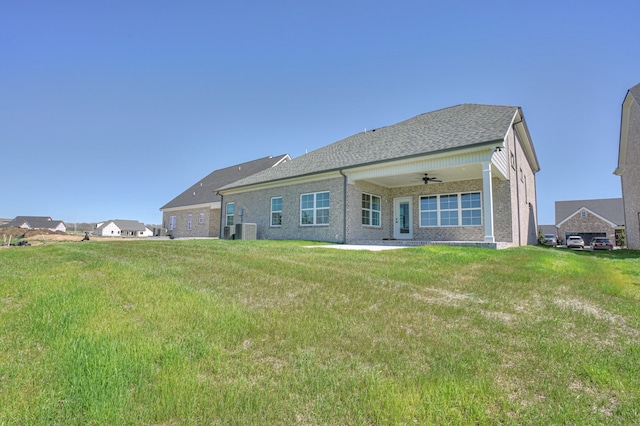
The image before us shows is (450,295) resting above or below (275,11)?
below

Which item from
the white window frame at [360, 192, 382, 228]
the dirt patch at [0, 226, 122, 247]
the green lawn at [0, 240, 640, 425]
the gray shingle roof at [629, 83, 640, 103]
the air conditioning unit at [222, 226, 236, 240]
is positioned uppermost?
the gray shingle roof at [629, 83, 640, 103]

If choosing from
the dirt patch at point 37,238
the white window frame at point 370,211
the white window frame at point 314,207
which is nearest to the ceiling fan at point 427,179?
the white window frame at point 370,211

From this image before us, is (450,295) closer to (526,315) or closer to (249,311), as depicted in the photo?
(526,315)

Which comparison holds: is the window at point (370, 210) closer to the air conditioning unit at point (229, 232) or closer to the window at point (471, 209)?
the window at point (471, 209)

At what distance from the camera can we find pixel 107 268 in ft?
19.1

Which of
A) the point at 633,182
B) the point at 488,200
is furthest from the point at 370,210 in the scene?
the point at 633,182

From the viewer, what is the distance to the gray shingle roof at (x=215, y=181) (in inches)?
975

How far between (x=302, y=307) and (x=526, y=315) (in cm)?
277

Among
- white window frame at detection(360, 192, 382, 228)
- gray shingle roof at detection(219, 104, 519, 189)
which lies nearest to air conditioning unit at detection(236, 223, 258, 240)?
gray shingle roof at detection(219, 104, 519, 189)

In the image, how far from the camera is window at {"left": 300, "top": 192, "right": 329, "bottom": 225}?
14750mm

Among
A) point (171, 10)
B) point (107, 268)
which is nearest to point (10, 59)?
point (171, 10)

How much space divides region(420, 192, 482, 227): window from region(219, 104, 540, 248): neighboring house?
0.04 meters

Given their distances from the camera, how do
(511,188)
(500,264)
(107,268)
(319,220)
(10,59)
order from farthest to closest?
(319,220) → (511,188) → (10,59) → (500,264) → (107,268)

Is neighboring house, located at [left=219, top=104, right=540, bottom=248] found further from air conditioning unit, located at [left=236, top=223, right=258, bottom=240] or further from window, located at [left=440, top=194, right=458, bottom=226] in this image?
air conditioning unit, located at [left=236, top=223, right=258, bottom=240]
